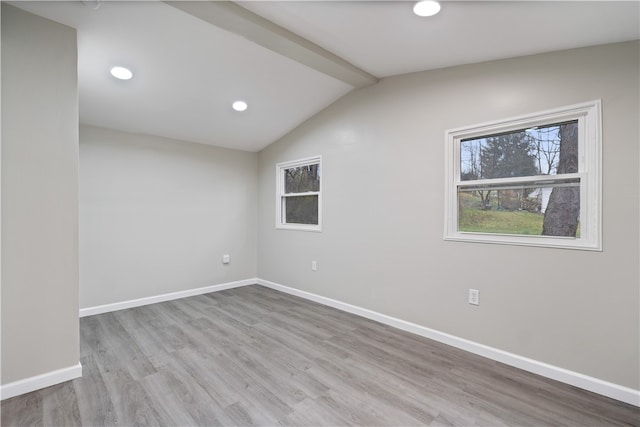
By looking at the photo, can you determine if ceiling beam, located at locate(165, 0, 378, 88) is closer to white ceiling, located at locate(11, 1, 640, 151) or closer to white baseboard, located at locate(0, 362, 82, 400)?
white ceiling, located at locate(11, 1, 640, 151)

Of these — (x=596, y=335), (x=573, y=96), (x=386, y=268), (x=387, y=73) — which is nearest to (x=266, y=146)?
(x=387, y=73)

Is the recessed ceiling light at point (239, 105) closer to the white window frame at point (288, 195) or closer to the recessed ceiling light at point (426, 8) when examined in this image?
the white window frame at point (288, 195)

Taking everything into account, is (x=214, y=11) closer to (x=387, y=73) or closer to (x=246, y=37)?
(x=246, y=37)

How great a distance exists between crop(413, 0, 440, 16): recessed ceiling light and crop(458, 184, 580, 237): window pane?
1.47 meters

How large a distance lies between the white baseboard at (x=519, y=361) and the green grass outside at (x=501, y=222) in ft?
3.16

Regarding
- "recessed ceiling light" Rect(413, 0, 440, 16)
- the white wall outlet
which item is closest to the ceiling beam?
"recessed ceiling light" Rect(413, 0, 440, 16)

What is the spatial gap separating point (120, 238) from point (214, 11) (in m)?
2.89

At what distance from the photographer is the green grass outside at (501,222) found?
2322mm

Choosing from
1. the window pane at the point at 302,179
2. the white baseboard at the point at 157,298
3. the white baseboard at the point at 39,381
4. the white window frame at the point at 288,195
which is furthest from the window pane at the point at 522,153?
the white baseboard at the point at 157,298

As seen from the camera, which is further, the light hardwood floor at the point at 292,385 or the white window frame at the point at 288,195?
the white window frame at the point at 288,195

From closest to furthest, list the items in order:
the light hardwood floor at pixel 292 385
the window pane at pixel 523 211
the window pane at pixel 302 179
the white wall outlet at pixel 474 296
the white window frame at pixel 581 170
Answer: the light hardwood floor at pixel 292 385 → the white window frame at pixel 581 170 → the window pane at pixel 523 211 → the white wall outlet at pixel 474 296 → the window pane at pixel 302 179

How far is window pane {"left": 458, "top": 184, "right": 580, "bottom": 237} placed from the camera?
7.11 feet

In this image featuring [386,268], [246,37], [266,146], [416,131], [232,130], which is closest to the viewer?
[246,37]

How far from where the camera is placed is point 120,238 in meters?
3.61
